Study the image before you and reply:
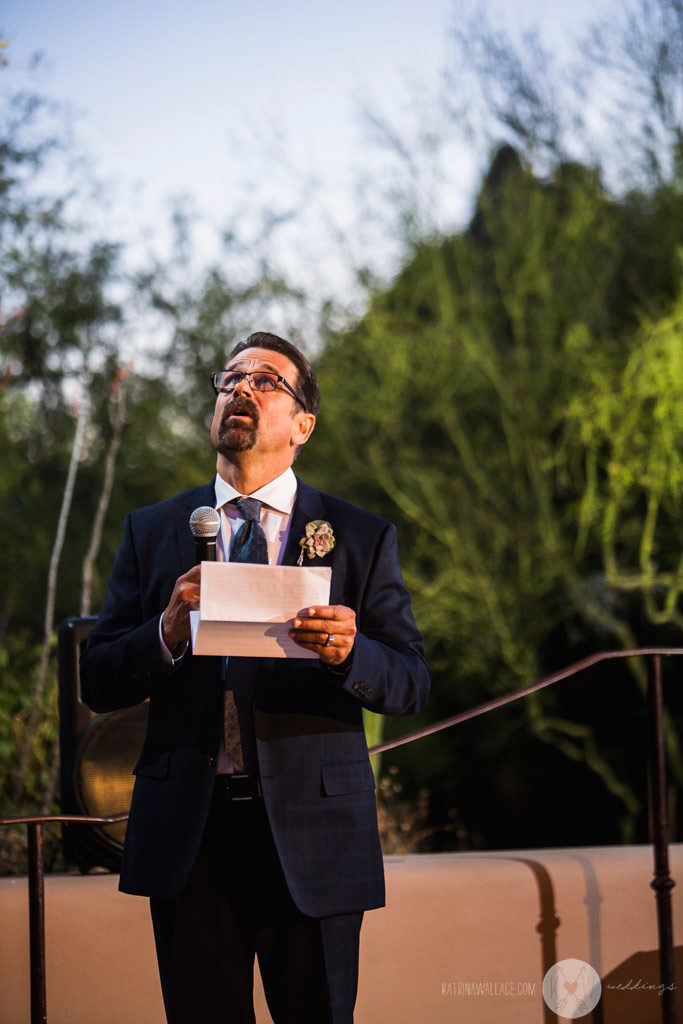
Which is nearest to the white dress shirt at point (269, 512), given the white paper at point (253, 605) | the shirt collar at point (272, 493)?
the shirt collar at point (272, 493)

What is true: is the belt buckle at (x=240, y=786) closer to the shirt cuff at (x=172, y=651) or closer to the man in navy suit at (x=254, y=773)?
the man in navy suit at (x=254, y=773)

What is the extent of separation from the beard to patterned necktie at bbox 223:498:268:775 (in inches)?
5.1

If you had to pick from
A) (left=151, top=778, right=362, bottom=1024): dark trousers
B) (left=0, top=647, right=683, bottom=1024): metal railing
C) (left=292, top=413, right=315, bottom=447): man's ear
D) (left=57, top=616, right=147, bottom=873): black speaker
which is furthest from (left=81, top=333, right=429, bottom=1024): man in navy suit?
(left=57, top=616, right=147, bottom=873): black speaker

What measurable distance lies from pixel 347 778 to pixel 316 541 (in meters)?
0.46

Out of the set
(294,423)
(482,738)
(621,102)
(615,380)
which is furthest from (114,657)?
(482,738)

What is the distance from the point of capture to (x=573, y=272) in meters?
11.3

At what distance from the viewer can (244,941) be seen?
1966 mm

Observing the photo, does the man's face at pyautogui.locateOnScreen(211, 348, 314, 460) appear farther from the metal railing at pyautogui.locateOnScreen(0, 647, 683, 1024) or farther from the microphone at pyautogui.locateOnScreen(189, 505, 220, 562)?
the metal railing at pyautogui.locateOnScreen(0, 647, 683, 1024)

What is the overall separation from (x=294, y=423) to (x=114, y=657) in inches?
24.7

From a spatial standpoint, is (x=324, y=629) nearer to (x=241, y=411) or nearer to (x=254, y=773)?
(x=254, y=773)

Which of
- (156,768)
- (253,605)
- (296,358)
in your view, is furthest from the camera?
(296,358)

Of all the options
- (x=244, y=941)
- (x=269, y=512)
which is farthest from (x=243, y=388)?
(x=244, y=941)

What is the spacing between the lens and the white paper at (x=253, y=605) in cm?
174

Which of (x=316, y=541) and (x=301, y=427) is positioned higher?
(x=301, y=427)
